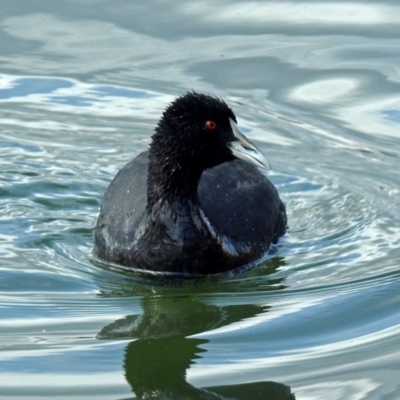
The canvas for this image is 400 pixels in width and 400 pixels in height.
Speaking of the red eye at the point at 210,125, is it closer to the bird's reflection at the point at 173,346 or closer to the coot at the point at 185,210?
the coot at the point at 185,210

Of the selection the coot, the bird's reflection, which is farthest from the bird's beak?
the bird's reflection

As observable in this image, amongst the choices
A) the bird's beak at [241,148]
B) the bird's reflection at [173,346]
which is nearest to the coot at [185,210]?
the bird's beak at [241,148]

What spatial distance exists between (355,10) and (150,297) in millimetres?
5736

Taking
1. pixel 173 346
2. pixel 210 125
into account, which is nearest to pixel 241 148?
pixel 210 125

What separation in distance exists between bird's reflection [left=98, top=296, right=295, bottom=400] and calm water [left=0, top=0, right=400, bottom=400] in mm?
13

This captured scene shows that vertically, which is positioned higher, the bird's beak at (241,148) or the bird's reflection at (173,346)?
the bird's beak at (241,148)

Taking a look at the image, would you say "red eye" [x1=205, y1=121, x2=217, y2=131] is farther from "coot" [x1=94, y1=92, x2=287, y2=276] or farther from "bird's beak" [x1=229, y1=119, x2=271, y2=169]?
"bird's beak" [x1=229, y1=119, x2=271, y2=169]

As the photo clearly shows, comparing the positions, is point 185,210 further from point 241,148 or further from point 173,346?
point 173,346

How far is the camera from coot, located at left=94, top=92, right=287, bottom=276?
7688 millimetres

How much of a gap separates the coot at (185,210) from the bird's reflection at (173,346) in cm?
44

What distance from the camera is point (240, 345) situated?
6441mm

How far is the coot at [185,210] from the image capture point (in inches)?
303

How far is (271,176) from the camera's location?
938 cm

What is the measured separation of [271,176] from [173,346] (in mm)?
3029
